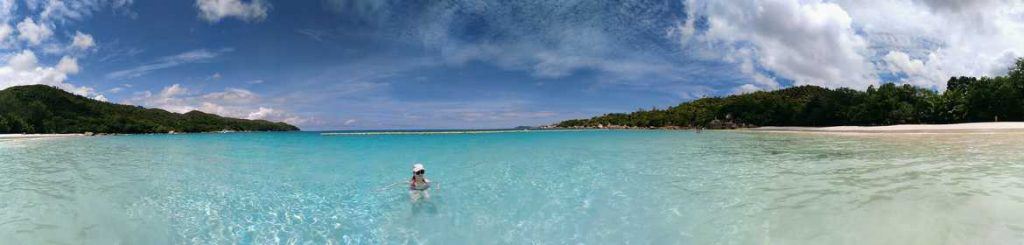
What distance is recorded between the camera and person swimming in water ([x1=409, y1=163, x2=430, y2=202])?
13.0 metres

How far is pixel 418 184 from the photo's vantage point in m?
13.4

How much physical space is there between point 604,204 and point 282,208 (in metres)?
8.15

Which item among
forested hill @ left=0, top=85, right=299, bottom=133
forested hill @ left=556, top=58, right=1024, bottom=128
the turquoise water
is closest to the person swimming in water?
the turquoise water

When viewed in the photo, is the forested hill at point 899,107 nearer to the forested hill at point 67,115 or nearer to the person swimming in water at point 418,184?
the person swimming in water at point 418,184

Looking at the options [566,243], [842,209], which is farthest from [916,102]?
[566,243]

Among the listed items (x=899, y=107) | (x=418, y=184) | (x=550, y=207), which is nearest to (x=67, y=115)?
(x=418, y=184)

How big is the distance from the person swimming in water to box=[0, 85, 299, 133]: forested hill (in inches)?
4546

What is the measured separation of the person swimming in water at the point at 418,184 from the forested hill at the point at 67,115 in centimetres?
11547

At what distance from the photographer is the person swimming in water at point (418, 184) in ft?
42.6

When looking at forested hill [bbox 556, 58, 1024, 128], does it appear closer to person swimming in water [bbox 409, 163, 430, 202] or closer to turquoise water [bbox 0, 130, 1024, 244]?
turquoise water [bbox 0, 130, 1024, 244]

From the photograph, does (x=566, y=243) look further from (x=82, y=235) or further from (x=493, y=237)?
(x=82, y=235)

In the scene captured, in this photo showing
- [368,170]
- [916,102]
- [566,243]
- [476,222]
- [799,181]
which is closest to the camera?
[566,243]

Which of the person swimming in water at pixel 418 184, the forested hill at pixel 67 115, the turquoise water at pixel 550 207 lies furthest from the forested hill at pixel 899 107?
the forested hill at pixel 67 115

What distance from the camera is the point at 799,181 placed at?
14.3 meters
